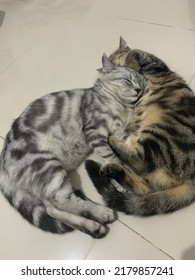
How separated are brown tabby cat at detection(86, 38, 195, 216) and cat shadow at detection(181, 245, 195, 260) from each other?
0.17 m

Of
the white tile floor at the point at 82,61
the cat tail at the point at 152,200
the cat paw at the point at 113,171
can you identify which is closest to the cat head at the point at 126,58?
the white tile floor at the point at 82,61

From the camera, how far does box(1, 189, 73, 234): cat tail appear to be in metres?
1.30

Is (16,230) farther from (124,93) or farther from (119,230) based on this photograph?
(124,93)

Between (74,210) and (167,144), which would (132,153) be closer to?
(167,144)

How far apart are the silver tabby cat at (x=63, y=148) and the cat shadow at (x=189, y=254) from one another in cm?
32

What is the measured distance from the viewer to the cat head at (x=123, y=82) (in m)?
1.54

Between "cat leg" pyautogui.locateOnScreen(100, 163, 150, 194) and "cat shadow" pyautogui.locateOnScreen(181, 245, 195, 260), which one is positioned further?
"cat leg" pyautogui.locateOnScreen(100, 163, 150, 194)

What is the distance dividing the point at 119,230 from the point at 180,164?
0.38m

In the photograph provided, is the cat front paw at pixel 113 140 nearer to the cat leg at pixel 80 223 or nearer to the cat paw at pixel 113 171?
the cat paw at pixel 113 171

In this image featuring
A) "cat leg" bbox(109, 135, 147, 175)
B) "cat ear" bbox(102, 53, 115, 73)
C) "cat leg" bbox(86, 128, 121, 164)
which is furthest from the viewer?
"cat ear" bbox(102, 53, 115, 73)

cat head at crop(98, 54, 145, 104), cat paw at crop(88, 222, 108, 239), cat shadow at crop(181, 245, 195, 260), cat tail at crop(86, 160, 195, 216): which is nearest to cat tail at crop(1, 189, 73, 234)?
cat paw at crop(88, 222, 108, 239)

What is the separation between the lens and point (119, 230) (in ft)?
4.33

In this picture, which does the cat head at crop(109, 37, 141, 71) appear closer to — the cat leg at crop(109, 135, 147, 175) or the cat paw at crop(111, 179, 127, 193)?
the cat leg at crop(109, 135, 147, 175)
